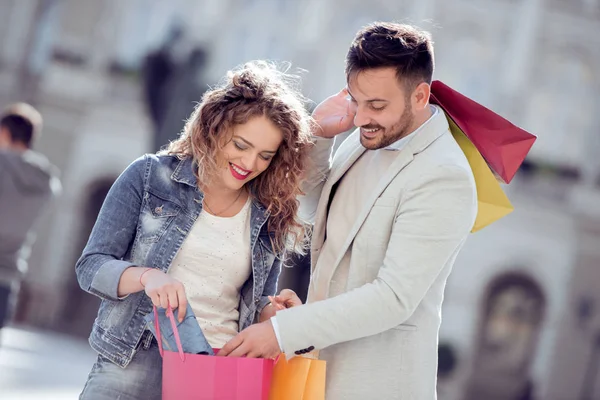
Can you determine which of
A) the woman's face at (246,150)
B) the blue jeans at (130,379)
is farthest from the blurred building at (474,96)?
the blue jeans at (130,379)

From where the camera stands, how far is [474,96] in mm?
17969

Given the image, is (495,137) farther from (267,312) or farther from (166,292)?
(166,292)

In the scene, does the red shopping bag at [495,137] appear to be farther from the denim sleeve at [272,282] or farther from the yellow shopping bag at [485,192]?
the denim sleeve at [272,282]

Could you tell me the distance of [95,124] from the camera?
17375mm

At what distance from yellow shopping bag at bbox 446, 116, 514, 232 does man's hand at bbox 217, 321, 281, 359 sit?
2.55 ft

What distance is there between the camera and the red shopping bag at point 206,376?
244cm

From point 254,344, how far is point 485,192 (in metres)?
0.93

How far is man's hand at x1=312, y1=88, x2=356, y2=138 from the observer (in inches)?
121

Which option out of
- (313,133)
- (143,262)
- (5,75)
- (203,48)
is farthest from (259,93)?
(5,75)

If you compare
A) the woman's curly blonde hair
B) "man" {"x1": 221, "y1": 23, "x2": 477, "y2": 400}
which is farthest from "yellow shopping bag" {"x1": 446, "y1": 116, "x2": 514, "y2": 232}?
the woman's curly blonde hair

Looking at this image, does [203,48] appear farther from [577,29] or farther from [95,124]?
[577,29]

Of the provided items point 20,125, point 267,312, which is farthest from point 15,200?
point 267,312

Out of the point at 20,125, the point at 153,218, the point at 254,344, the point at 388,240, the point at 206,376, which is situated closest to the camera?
the point at 206,376

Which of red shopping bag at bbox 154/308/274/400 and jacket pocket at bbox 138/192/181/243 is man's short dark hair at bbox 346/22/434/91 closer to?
jacket pocket at bbox 138/192/181/243
